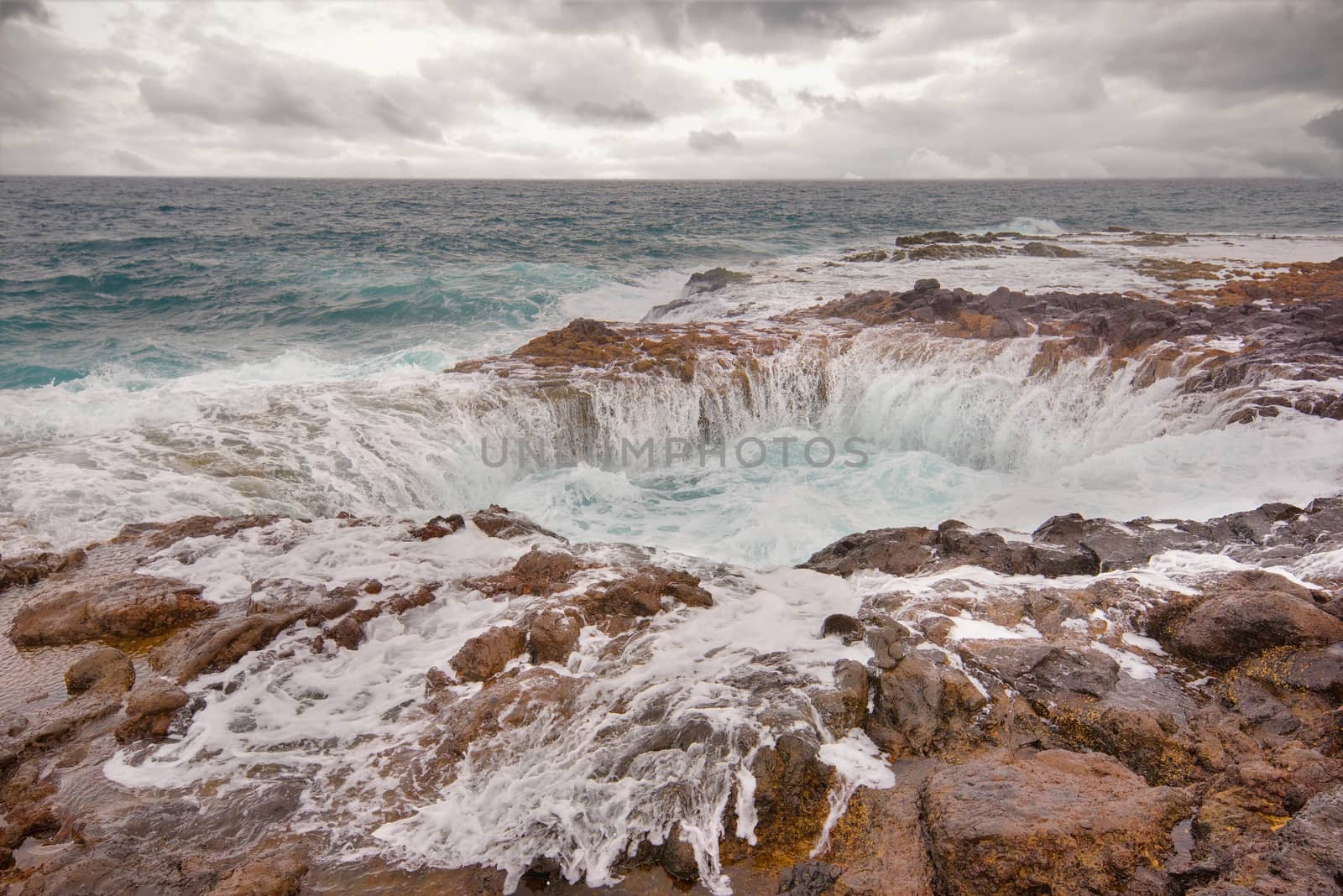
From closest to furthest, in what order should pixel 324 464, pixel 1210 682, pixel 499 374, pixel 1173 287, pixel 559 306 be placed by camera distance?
pixel 1210 682 → pixel 324 464 → pixel 499 374 → pixel 1173 287 → pixel 559 306

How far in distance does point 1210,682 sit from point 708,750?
3.94 m

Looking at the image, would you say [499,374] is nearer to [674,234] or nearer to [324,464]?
[324,464]

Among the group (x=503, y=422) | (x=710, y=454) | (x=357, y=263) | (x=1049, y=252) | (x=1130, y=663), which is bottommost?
(x=710, y=454)

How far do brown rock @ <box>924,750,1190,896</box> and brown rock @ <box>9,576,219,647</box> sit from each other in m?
7.01

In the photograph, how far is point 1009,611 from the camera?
6062 millimetres

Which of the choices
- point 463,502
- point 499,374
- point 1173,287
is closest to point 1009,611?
point 463,502

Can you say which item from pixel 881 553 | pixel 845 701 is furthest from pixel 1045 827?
pixel 881 553

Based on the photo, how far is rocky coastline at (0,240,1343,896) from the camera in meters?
3.68

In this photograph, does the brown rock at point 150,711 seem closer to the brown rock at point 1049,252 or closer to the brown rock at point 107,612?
the brown rock at point 107,612

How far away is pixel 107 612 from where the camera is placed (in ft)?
20.3

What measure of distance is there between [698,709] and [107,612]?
5861 millimetres

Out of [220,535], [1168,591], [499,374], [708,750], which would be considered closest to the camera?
[708,750]

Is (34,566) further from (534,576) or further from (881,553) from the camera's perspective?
(881,553)

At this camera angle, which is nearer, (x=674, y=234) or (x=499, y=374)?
(x=499, y=374)
